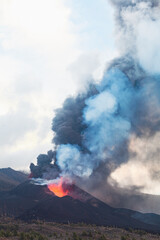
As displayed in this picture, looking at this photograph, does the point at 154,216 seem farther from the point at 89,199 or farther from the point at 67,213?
the point at 67,213

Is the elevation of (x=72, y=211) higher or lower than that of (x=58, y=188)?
lower

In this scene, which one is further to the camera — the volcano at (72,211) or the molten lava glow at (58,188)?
the molten lava glow at (58,188)

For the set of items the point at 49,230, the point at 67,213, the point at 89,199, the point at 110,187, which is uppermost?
the point at 110,187

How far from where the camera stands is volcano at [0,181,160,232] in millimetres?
69938

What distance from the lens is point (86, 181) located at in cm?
10606

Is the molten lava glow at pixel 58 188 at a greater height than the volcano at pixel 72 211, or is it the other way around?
the molten lava glow at pixel 58 188

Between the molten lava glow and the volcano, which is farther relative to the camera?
the molten lava glow

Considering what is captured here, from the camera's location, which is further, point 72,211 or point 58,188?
point 58,188

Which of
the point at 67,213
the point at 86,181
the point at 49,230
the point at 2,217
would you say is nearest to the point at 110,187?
the point at 86,181

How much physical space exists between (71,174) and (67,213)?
78.9ft

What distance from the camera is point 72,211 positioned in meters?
77.0

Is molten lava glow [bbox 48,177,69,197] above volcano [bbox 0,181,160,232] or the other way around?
above

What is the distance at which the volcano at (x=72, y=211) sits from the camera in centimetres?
6994

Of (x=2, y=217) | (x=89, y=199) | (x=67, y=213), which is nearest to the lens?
(x=2, y=217)
